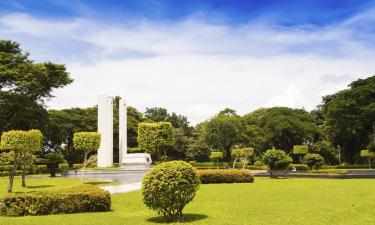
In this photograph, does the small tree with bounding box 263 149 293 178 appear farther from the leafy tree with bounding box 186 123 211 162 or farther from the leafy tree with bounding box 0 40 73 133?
the leafy tree with bounding box 186 123 211 162

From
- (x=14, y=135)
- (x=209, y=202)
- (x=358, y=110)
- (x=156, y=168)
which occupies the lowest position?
(x=209, y=202)

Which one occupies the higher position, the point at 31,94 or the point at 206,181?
the point at 31,94

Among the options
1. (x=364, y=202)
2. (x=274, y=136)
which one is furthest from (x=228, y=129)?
(x=364, y=202)

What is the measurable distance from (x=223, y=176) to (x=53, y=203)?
1519cm

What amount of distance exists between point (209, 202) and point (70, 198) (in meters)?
5.66

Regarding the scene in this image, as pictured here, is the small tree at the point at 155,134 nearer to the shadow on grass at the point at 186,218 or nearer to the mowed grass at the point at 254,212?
the mowed grass at the point at 254,212

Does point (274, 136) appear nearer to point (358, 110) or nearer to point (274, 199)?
point (358, 110)

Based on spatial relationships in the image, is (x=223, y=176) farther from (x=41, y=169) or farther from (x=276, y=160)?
(x=41, y=169)

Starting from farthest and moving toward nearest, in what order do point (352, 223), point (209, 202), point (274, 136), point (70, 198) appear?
point (274, 136) < point (209, 202) < point (70, 198) < point (352, 223)

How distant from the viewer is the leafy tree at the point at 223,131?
67.8m

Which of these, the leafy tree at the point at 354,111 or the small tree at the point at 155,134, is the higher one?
the leafy tree at the point at 354,111

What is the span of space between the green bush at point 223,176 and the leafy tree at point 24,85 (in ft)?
88.8

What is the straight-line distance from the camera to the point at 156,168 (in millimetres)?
13625

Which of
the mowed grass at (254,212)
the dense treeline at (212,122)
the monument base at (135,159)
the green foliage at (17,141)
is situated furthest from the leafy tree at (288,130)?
the mowed grass at (254,212)
